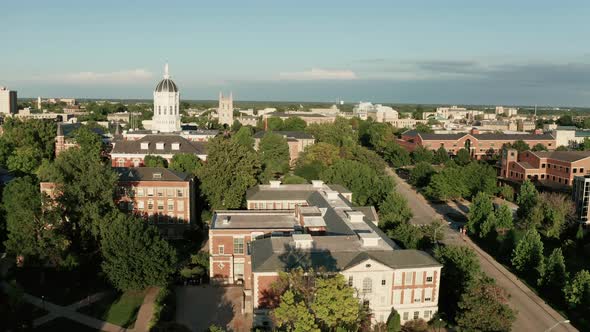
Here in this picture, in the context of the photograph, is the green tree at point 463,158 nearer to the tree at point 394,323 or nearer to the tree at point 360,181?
the tree at point 360,181

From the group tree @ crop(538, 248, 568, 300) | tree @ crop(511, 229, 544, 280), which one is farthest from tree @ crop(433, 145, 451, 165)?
tree @ crop(538, 248, 568, 300)

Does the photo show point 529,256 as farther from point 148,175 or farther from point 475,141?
point 475,141

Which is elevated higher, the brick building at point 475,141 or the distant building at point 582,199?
the brick building at point 475,141

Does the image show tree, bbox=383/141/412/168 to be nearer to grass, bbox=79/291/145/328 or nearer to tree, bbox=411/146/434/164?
tree, bbox=411/146/434/164

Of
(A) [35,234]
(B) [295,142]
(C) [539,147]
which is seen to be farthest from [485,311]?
(C) [539,147]

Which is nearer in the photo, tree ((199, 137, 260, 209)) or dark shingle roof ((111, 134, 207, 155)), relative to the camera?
tree ((199, 137, 260, 209))

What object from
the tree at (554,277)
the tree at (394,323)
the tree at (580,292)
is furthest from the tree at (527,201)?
the tree at (394,323)
